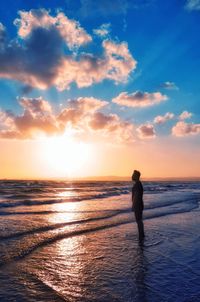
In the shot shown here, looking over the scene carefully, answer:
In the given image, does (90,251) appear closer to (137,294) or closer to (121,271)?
(121,271)

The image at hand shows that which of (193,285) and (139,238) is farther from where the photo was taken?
(139,238)

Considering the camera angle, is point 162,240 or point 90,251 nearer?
point 90,251

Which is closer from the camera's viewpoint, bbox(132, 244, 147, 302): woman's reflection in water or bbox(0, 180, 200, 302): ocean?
bbox(132, 244, 147, 302): woman's reflection in water

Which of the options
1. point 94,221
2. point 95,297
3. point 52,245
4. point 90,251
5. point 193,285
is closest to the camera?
point 95,297

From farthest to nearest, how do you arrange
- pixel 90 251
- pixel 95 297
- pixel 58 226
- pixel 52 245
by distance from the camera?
pixel 58 226 → pixel 52 245 → pixel 90 251 → pixel 95 297

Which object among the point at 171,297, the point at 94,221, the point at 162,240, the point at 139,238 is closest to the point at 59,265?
the point at 171,297

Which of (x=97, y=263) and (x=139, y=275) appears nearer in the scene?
(x=139, y=275)

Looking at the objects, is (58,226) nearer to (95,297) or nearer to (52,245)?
(52,245)

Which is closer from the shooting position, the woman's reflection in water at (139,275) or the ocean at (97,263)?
the woman's reflection in water at (139,275)

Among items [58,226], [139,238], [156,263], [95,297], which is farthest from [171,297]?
[58,226]

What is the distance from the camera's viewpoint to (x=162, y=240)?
11.4 meters

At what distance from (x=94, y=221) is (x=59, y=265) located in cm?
793

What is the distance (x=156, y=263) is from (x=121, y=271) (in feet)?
4.13

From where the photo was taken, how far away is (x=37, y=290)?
247 inches
